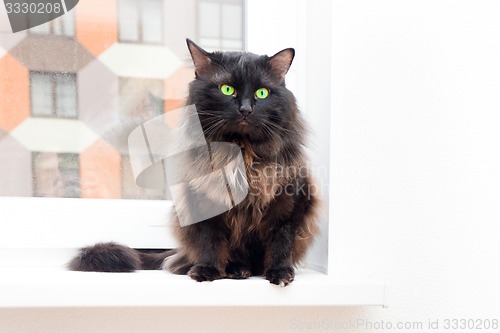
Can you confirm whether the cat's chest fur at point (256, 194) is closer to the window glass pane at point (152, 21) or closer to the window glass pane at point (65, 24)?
the window glass pane at point (152, 21)

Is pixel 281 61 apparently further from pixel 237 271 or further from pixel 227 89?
pixel 237 271

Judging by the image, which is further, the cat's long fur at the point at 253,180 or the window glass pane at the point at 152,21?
the window glass pane at the point at 152,21

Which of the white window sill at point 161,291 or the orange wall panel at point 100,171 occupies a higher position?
the orange wall panel at point 100,171

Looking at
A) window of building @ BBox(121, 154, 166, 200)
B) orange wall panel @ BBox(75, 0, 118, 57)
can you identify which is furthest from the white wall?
orange wall panel @ BBox(75, 0, 118, 57)

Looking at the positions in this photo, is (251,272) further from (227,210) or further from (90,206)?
(90,206)

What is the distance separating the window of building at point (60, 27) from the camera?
116cm

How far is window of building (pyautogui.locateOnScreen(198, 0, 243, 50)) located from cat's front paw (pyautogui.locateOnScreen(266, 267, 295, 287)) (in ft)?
2.10

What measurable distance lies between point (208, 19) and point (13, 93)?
0.55 m

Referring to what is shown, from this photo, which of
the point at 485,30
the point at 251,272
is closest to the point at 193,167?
the point at 251,272

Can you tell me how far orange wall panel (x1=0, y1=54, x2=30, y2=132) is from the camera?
1.15 m

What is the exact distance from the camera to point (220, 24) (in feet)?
4.08

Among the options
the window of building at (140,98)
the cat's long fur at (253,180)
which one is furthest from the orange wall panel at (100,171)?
the cat's long fur at (253,180)

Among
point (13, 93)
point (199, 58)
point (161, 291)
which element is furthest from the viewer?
point (13, 93)

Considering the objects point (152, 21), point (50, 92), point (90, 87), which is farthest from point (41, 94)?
point (152, 21)
